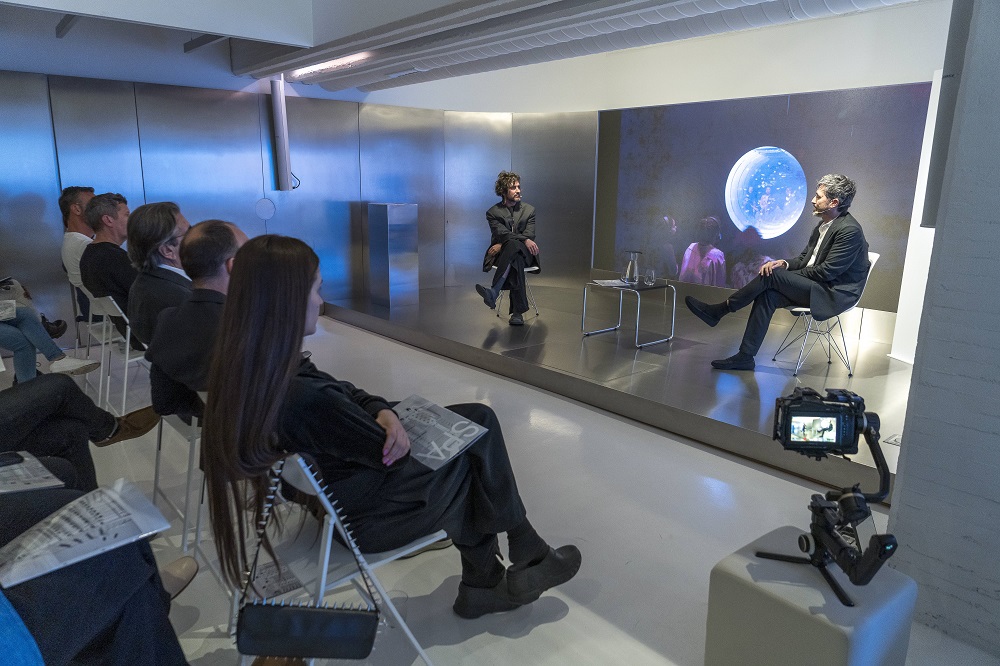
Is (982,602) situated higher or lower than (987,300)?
lower

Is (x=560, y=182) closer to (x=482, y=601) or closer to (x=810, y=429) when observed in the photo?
(x=482, y=601)

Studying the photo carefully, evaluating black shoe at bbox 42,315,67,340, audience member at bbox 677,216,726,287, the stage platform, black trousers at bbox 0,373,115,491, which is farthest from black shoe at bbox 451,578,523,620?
audience member at bbox 677,216,726,287

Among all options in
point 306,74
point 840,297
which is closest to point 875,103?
point 840,297

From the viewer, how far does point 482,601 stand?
2.24 metres

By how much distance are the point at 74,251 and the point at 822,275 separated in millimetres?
5118

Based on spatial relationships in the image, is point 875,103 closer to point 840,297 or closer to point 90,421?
point 840,297

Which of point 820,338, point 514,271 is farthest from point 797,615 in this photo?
point 514,271

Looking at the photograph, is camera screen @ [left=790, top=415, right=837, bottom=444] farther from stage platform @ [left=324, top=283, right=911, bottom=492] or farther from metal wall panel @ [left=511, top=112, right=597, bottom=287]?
metal wall panel @ [left=511, top=112, right=597, bottom=287]

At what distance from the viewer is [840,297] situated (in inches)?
177

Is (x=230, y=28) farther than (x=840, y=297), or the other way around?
(x=230, y=28)

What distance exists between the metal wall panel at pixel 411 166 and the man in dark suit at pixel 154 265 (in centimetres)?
481

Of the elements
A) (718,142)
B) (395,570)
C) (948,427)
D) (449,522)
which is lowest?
(395,570)

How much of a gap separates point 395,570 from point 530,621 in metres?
0.59

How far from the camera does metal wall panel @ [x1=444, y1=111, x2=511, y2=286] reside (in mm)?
8438
